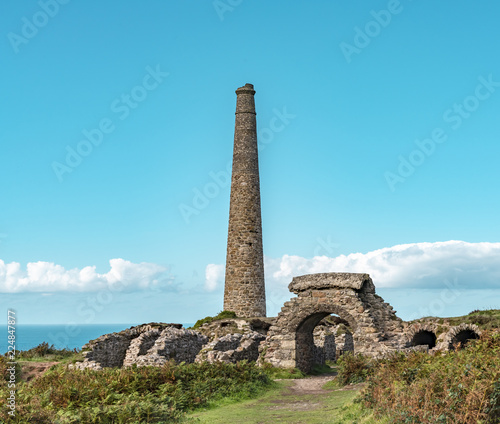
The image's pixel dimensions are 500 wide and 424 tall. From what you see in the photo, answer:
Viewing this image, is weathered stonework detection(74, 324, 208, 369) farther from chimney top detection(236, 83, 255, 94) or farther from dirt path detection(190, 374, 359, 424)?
chimney top detection(236, 83, 255, 94)

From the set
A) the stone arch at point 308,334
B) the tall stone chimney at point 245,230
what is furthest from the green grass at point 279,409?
the tall stone chimney at point 245,230

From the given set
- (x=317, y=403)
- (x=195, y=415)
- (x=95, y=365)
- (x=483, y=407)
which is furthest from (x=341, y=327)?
(x=483, y=407)

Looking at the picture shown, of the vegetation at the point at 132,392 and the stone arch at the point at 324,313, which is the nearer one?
the vegetation at the point at 132,392

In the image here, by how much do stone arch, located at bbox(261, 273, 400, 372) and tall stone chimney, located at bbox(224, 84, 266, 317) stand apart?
42.5 feet

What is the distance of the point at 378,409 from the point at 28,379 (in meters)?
16.1

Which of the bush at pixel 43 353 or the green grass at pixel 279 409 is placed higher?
the bush at pixel 43 353

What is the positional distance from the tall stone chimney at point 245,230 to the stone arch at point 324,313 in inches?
510

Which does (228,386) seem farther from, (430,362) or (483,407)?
(483,407)

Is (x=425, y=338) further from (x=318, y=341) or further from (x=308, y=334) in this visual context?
(x=308, y=334)

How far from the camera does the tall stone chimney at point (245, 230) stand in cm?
3741

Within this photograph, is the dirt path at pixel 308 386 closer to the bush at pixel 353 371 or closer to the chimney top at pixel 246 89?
the bush at pixel 353 371

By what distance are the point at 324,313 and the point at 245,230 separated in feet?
49.0

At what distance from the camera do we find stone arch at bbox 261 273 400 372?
22656 millimetres

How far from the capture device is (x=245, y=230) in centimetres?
3794
